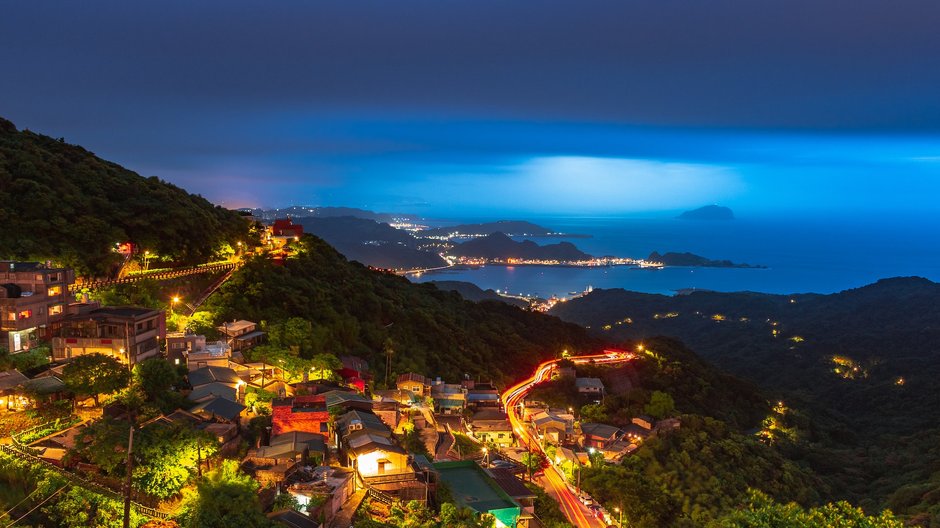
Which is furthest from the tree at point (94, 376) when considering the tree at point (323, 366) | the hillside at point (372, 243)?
the hillside at point (372, 243)

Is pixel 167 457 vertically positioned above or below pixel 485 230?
below

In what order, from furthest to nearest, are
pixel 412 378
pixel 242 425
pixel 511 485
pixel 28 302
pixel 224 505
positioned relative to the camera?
1. pixel 412 378
2. pixel 28 302
3. pixel 511 485
4. pixel 242 425
5. pixel 224 505

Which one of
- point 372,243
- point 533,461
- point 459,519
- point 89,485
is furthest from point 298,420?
point 372,243

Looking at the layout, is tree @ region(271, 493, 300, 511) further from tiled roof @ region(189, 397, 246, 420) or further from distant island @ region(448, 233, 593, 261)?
distant island @ region(448, 233, 593, 261)

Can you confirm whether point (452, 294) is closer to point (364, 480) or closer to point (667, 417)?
point (667, 417)

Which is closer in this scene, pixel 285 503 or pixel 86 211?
pixel 285 503

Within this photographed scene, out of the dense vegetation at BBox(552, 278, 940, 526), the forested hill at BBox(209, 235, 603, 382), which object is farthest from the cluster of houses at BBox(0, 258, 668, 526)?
the dense vegetation at BBox(552, 278, 940, 526)

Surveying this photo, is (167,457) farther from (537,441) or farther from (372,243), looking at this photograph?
(372,243)
